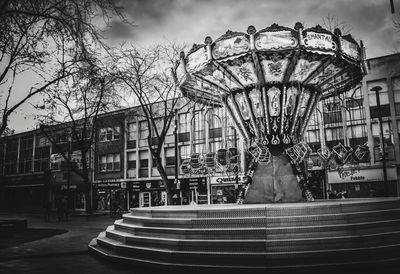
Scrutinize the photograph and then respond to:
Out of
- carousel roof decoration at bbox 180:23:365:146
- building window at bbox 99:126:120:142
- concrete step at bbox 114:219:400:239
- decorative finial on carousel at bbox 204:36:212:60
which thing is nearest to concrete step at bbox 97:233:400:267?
concrete step at bbox 114:219:400:239

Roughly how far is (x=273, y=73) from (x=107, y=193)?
103 feet

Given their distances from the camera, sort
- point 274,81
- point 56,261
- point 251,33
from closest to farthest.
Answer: point 56,261, point 251,33, point 274,81

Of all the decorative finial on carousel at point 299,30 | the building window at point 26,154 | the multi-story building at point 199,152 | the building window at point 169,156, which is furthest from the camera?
the building window at point 26,154

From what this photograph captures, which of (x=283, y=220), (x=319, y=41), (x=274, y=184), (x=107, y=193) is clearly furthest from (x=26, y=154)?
(x=283, y=220)

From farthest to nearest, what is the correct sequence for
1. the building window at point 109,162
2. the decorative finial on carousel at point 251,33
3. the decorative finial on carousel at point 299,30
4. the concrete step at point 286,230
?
the building window at point 109,162
the decorative finial on carousel at point 251,33
the decorative finial on carousel at point 299,30
the concrete step at point 286,230

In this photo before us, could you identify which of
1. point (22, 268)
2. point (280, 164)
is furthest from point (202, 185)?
point (22, 268)

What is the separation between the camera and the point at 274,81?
12.6m

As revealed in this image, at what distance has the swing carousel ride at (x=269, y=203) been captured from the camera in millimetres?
7223

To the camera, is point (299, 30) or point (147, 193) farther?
point (147, 193)

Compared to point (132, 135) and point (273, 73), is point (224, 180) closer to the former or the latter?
point (132, 135)

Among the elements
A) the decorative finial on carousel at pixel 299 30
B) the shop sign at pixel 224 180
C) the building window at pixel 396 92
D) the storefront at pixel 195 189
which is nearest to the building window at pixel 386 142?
the building window at pixel 396 92

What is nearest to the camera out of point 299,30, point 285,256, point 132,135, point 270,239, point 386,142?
point 285,256

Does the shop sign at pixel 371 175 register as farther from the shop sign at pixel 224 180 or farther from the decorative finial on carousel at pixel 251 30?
the decorative finial on carousel at pixel 251 30

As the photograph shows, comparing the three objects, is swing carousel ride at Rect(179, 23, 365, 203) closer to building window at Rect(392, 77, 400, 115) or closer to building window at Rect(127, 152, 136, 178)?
building window at Rect(392, 77, 400, 115)
